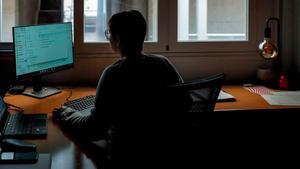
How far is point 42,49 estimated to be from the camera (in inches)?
117

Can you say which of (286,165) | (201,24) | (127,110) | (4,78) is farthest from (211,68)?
(127,110)

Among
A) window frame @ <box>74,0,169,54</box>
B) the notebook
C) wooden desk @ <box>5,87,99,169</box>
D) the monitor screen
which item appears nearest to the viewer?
wooden desk @ <box>5,87,99,169</box>

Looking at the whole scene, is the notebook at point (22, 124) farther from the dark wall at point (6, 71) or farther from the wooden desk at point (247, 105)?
the wooden desk at point (247, 105)

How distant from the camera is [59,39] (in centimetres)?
306

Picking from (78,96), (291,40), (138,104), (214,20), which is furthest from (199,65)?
(138,104)

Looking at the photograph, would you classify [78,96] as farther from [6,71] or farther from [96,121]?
[96,121]

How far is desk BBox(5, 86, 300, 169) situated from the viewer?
1888mm

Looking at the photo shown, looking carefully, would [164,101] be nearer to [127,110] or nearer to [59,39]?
[127,110]

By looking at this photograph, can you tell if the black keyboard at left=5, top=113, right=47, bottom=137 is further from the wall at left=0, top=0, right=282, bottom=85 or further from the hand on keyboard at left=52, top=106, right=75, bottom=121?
the wall at left=0, top=0, right=282, bottom=85

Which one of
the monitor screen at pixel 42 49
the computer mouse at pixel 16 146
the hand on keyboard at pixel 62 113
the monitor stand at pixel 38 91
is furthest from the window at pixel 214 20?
the computer mouse at pixel 16 146

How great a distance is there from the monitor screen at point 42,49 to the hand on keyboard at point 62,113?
50cm

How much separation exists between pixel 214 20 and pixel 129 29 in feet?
4.96

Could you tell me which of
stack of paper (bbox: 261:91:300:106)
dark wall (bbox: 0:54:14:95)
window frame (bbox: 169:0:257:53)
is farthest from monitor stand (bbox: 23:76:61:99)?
stack of paper (bbox: 261:91:300:106)

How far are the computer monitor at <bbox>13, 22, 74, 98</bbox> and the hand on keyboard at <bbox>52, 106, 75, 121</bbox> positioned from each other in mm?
499
